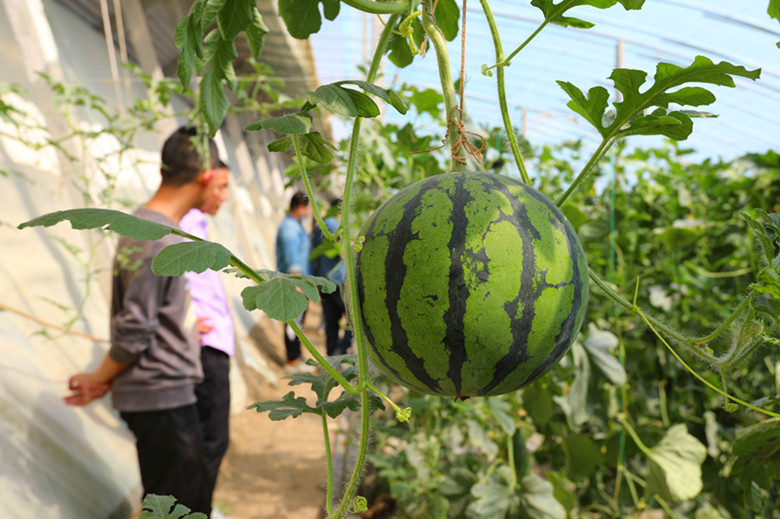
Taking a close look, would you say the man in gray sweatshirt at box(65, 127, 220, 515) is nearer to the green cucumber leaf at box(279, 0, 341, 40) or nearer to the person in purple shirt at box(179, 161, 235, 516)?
the person in purple shirt at box(179, 161, 235, 516)

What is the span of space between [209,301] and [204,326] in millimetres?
122

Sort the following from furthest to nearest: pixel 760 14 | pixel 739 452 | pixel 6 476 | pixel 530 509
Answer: pixel 760 14
pixel 6 476
pixel 530 509
pixel 739 452

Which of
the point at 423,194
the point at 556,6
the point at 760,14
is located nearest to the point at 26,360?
the point at 423,194

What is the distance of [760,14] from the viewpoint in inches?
224

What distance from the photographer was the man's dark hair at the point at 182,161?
7.09ft

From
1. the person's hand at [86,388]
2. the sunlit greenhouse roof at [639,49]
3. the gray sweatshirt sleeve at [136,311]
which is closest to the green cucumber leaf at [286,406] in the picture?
the gray sweatshirt sleeve at [136,311]

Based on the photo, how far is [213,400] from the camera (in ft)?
8.59

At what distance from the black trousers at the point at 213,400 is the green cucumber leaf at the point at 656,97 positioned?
7.47ft

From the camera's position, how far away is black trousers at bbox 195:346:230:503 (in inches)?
101

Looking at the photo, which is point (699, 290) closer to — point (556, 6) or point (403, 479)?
point (403, 479)

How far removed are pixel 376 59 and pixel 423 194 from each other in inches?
6.6

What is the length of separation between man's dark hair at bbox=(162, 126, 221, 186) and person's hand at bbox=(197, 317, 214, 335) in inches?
27.5

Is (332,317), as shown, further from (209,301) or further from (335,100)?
(335,100)

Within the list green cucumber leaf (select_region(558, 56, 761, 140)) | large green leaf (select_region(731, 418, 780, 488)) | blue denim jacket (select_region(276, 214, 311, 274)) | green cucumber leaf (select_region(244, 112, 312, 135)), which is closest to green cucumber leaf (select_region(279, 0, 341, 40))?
green cucumber leaf (select_region(244, 112, 312, 135))
